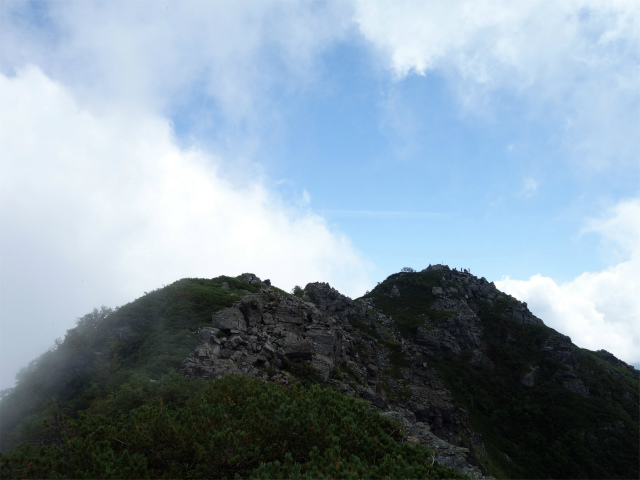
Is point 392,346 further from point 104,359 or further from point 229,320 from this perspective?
point 104,359

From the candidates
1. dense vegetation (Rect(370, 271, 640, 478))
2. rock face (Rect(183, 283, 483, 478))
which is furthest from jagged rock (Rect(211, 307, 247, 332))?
dense vegetation (Rect(370, 271, 640, 478))

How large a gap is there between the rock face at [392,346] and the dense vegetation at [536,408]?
1.34 metres

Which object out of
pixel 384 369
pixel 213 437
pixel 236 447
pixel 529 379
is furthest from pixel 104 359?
pixel 529 379

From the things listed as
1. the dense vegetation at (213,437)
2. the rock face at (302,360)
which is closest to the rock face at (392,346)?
A: the rock face at (302,360)

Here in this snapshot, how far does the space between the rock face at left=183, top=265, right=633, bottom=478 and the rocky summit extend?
0.68 ft

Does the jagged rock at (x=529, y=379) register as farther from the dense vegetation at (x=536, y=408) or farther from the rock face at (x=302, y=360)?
the rock face at (x=302, y=360)

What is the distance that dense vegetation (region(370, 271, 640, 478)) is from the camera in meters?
59.5

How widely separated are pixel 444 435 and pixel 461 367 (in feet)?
112

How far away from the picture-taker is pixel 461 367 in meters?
81.8

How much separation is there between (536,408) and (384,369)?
34.7 meters

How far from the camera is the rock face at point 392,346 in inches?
1035

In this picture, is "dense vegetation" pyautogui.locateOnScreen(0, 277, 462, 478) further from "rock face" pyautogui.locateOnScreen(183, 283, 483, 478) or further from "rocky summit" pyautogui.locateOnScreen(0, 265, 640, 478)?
"rock face" pyautogui.locateOnScreen(183, 283, 483, 478)

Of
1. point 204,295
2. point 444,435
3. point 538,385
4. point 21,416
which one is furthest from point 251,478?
point 538,385

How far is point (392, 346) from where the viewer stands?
2950 inches
